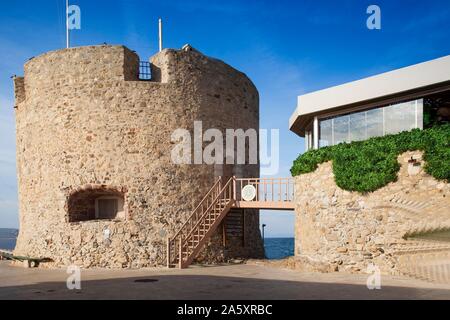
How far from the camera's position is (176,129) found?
14828 mm

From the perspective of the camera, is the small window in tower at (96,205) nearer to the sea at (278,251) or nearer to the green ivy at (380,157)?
the green ivy at (380,157)

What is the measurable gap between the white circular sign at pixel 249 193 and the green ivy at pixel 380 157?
265 centimetres

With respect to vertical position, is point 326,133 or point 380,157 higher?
point 326,133

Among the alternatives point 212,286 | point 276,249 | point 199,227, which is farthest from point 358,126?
point 276,249

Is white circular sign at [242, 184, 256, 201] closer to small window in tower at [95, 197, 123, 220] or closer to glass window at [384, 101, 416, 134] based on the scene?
small window in tower at [95, 197, 123, 220]

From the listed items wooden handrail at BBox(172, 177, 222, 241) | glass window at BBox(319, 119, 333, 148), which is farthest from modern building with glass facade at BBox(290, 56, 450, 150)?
wooden handrail at BBox(172, 177, 222, 241)

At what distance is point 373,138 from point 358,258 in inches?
125

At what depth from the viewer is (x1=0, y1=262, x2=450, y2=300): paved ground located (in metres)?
8.40

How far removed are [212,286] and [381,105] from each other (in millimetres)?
6667

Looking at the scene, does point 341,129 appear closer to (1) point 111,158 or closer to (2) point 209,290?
(2) point 209,290

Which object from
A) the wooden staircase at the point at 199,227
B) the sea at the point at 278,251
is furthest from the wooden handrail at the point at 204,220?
the sea at the point at 278,251

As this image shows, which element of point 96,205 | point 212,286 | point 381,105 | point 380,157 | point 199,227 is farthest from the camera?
point 96,205

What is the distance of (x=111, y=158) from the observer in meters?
14.5
